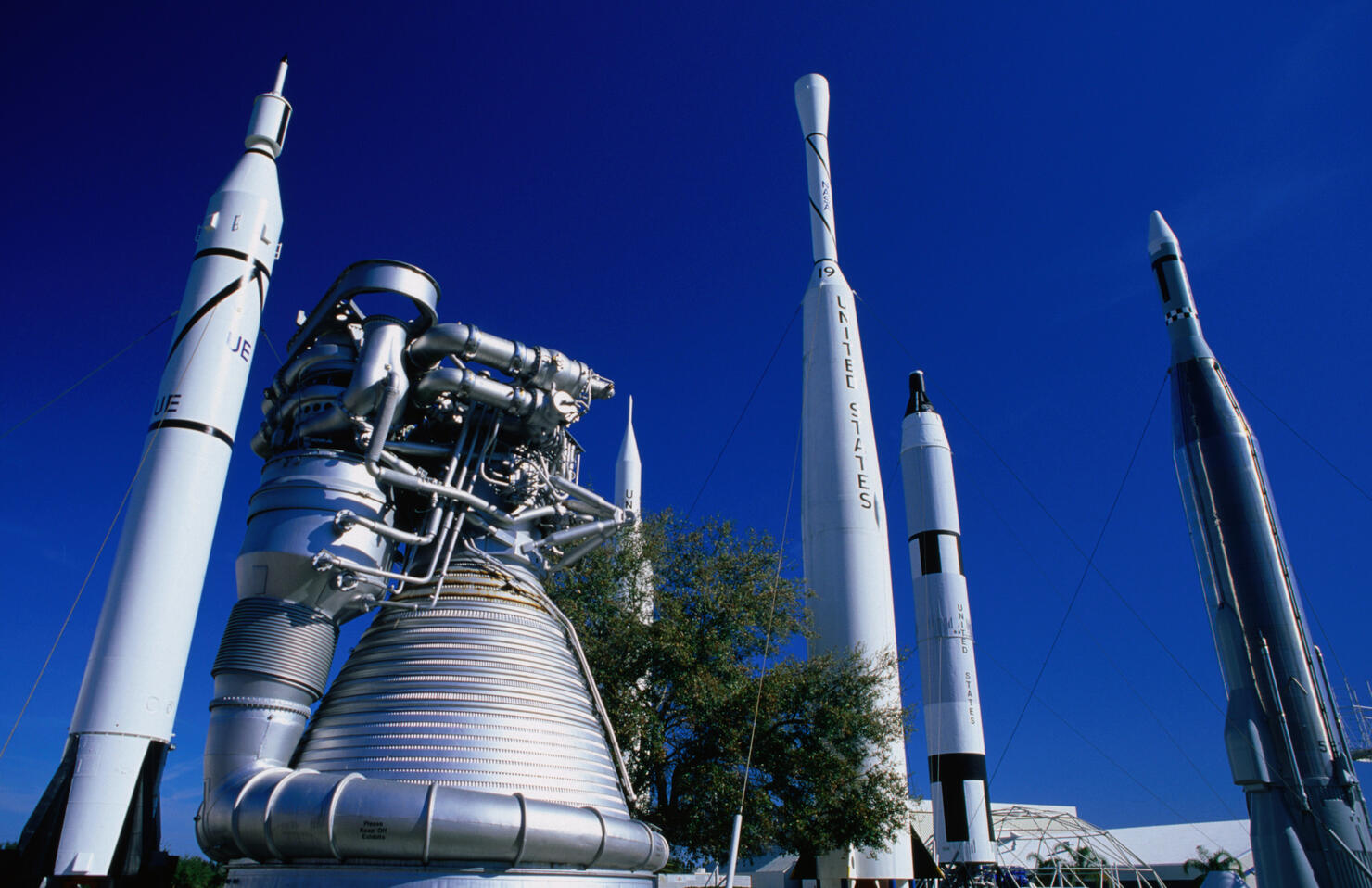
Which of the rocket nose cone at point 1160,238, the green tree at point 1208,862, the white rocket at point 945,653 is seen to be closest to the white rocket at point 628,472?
the white rocket at point 945,653

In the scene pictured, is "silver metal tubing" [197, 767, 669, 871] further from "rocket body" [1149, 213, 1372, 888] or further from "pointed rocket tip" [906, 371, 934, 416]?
"pointed rocket tip" [906, 371, 934, 416]

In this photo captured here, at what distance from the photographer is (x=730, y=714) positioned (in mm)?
16938

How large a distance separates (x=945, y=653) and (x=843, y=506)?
614cm

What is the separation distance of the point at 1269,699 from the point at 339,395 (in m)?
18.7

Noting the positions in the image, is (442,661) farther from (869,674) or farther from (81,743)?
(869,674)

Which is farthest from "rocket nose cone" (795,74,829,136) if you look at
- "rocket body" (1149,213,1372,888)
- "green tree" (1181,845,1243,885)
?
"green tree" (1181,845,1243,885)

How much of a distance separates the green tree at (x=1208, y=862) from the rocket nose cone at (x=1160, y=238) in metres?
→ 28.5

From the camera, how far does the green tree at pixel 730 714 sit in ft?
54.0

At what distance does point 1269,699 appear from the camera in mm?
17812

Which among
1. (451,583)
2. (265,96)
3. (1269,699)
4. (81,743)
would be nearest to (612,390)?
(451,583)

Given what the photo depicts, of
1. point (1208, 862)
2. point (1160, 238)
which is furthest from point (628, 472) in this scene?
point (1208, 862)

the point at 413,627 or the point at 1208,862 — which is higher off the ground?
the point at 413,627

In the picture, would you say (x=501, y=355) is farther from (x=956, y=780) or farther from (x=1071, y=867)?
(x=1071, y=867)

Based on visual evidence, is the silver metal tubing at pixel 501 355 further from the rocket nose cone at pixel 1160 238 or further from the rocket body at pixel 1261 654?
the rocket nose cone at pixel 1160 238
